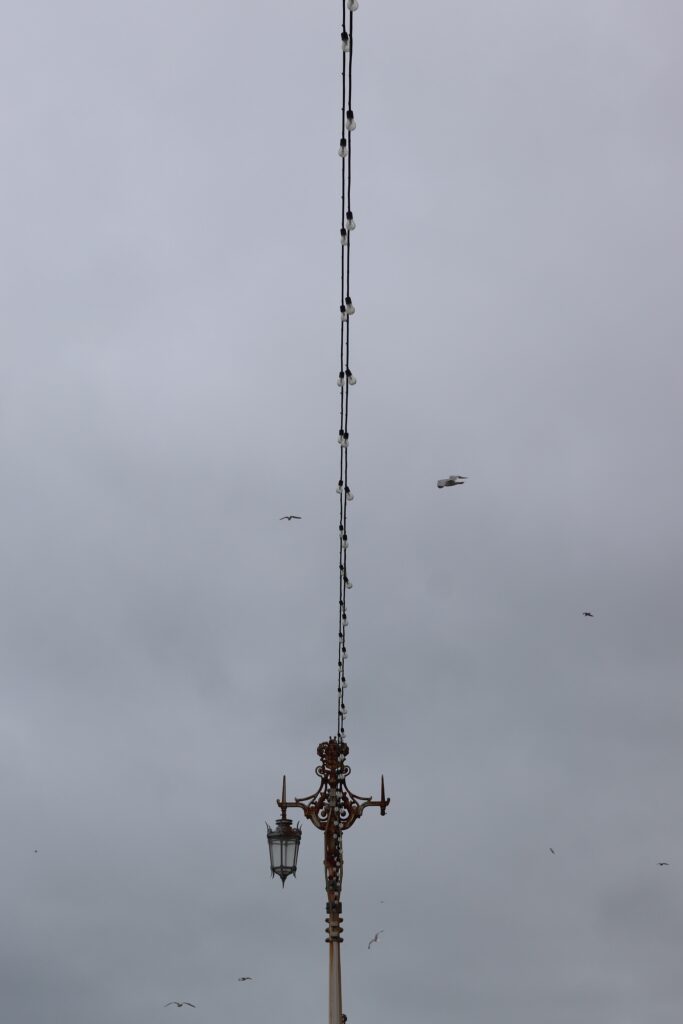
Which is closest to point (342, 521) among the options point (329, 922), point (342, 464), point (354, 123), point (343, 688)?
point (342, 464)

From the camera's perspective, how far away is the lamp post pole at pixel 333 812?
22.6 m

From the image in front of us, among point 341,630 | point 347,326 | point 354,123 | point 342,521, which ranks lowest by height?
point 341,630

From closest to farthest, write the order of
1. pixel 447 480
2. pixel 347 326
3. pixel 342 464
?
pixel 347 326 < pixel 342 464 < pixel 447 480

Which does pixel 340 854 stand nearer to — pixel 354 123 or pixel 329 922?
pixel 329 922

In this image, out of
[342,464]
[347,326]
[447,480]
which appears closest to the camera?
[347,326]

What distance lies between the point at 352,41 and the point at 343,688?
37.6 feet

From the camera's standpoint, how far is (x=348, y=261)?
57.0ft

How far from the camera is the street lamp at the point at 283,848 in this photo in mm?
22469

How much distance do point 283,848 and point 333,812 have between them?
0.79 meters

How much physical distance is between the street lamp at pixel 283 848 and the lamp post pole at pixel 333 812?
4 cm

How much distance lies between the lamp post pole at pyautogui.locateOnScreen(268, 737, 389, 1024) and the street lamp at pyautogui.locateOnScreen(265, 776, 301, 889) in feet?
0.12

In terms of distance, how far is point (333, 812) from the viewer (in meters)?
22.8

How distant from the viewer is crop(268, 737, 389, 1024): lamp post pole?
22.6 metres

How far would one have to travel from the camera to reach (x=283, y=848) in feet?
73.8
